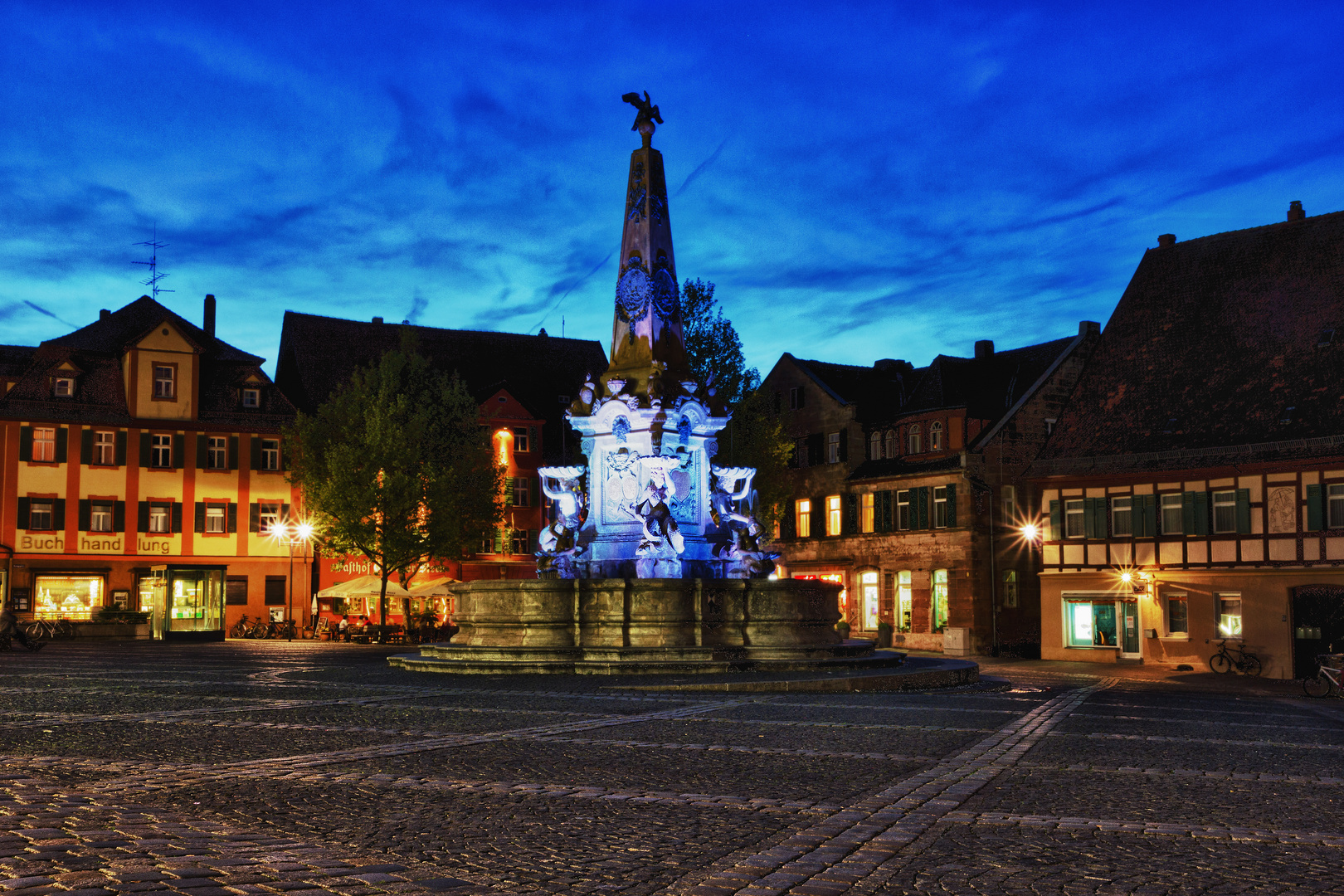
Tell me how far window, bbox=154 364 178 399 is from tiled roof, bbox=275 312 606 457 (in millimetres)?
7122

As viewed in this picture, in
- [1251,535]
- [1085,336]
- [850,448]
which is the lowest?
[1251,535]

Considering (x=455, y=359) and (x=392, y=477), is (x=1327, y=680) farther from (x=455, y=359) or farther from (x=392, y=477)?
(x=455, y=359)

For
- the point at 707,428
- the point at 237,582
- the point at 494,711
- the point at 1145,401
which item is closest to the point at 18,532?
the point at 237,582

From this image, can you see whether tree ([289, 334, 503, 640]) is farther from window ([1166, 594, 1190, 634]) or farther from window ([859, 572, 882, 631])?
window ([1166, 594, 1190, 634])

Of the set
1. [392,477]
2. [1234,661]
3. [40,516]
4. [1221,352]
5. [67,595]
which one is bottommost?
[1234,661]

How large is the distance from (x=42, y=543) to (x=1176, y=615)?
125ft

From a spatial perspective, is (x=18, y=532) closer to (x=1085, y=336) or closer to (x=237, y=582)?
(x=237, y=582)

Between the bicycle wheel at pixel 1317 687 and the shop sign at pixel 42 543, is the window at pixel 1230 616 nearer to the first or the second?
the bicycle wheel at pixel 1317 687

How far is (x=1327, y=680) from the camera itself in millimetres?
24016

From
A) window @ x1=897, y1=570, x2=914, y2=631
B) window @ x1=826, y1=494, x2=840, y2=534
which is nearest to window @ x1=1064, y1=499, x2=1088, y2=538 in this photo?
window @ x1=897, y1=570, x2=914, y2=631

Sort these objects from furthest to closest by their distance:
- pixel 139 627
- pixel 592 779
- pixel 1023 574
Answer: pixel 1023 574 < pixel 139 627 < pixel 592 779

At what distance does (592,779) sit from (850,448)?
144ft

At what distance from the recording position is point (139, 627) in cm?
4409

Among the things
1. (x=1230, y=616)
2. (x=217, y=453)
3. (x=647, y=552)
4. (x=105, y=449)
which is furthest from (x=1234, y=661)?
(x=105, y=449)
